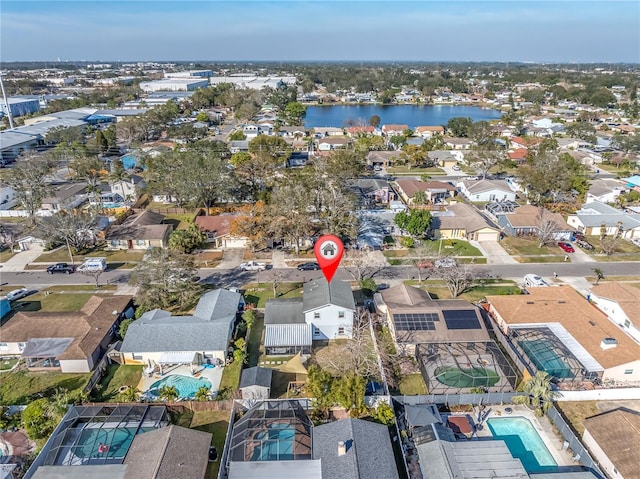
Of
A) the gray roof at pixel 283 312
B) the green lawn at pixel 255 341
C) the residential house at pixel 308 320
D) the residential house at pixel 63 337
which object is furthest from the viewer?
the gray roof at pixel 283 312

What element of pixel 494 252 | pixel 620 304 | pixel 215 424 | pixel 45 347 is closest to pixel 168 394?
pixel 215 424

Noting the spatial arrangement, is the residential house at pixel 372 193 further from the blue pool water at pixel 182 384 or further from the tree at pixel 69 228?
the blue pool water at pixel 182 384

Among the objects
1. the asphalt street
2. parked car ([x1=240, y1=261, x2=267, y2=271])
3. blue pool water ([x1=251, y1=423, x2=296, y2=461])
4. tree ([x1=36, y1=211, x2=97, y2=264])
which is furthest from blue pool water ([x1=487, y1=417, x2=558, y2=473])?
tree ([x1=36, y1=211, x2=97, y2=264])

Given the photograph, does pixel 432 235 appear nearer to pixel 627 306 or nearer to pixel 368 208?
pixel 368 208

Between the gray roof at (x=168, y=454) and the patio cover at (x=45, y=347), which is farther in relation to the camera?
the patio cover at (x=45, y=347)

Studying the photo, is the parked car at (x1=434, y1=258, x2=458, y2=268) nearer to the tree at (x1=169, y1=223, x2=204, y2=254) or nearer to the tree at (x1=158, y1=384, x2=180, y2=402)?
the tree at (x1=169, y1=223, x2=204, y2=254)

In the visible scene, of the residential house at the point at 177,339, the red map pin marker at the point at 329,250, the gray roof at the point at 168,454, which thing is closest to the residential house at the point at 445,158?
the red map pin marker at the point at 329,250
